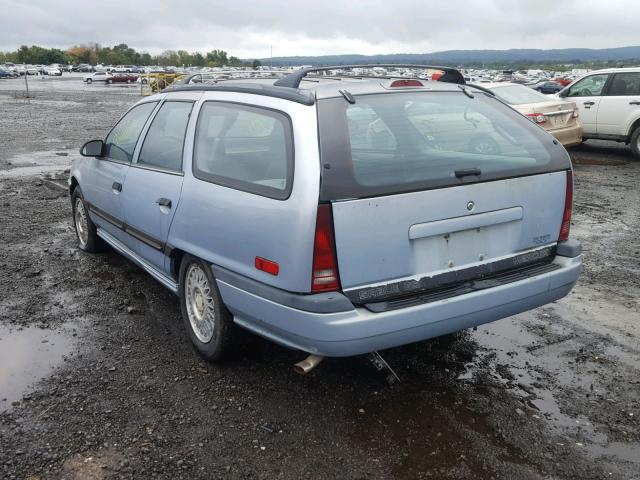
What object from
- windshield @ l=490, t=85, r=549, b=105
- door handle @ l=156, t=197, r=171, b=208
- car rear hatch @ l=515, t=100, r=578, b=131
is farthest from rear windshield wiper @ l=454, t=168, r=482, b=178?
windshield @ l=490, t=85, r=549, b=105

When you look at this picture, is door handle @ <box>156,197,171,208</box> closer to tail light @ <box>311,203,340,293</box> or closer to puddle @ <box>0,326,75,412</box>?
puddle @ <box>0,326,75,412</box>

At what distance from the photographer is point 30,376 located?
394 centimetres

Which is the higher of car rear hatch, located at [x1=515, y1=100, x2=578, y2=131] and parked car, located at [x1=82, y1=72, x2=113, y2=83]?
car rear hatch, located at [x1=515, y1=100, x2=578, y2=131]

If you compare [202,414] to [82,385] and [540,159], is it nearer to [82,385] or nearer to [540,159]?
[82,385]

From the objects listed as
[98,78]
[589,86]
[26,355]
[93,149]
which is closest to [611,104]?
[589,86]

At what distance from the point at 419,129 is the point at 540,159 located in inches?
29.9

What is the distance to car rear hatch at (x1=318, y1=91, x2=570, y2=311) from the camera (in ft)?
10.2

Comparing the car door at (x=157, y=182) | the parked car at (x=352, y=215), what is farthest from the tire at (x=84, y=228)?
the parked car at (x=352, y=215)

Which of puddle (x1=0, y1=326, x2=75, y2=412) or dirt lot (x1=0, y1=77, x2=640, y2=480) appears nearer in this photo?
dirt lot (x1=0, y1=77, x2=640, y2=480)

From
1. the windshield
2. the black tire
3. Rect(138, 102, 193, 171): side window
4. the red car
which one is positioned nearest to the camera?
Rect(138, 102, 193, 171): side window

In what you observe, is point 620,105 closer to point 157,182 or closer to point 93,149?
point 93,149

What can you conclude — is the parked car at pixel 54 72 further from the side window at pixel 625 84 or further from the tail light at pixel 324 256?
the tail light at pixel 324 256

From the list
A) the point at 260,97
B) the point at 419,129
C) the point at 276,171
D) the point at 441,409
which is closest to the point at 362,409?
the point at 441,409

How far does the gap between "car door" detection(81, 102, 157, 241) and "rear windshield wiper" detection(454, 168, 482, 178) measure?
102 inches
